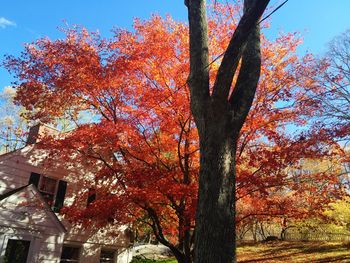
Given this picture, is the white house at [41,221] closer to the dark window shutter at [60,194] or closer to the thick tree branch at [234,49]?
the dark window shutter at [60,194]

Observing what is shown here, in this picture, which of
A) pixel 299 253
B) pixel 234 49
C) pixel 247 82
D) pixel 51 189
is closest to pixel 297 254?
pixel 299 253

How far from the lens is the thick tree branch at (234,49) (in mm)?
4234

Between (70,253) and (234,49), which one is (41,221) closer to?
(70,253)

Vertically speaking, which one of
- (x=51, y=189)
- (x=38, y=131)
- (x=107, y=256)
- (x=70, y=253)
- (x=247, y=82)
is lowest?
(x=107, y=256)

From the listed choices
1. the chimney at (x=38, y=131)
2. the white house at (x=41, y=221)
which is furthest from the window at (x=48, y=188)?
the chimney at (x=38, y=131)

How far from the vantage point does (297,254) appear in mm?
17375

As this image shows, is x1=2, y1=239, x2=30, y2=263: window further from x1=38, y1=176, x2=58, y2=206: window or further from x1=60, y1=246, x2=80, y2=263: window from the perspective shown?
x1=60, y1=246, x2=80, y2=263: window

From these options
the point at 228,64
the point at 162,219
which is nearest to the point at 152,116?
the point at 162,219

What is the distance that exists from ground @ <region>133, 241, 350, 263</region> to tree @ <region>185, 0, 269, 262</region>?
12780 millimetres

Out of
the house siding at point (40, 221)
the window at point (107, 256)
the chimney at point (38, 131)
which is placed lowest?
the window at point (107, 256)

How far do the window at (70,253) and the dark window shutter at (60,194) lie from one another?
1.82m

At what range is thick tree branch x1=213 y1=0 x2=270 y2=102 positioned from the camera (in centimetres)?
423

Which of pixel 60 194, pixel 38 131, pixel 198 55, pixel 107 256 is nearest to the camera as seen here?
pixel 198 55

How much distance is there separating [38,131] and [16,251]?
5.89m
